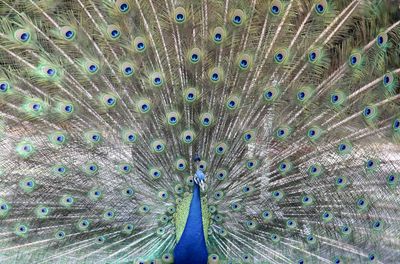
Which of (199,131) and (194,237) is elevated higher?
(199,131)

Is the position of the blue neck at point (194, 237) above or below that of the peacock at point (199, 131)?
below

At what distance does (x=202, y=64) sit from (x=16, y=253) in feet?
5.03

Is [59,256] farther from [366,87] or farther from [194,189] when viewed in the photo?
[366,87]

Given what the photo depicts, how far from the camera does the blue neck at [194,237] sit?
9.58ft

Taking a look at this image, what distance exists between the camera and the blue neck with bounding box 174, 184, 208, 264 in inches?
115

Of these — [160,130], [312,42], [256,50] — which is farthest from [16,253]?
[312,42]

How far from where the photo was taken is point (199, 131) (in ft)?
10.0

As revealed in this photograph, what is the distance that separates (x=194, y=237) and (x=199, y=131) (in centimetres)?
61

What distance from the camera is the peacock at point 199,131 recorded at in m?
2.86

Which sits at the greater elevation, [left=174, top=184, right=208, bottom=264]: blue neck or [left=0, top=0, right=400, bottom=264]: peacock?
[left=0, top=0, right=400, bottom=264]: peacock

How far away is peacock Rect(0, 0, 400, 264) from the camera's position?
9.39 feet

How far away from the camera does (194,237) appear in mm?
2936

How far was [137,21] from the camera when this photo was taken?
285 centimetres

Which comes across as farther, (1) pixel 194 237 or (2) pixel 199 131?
(2) pixel 199 131
